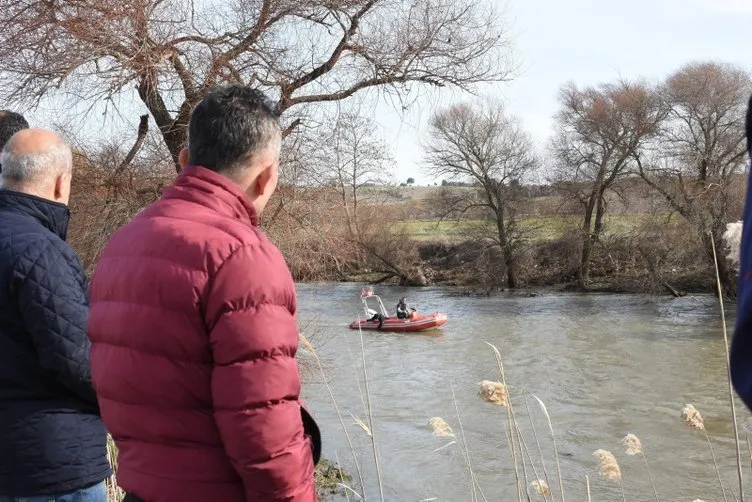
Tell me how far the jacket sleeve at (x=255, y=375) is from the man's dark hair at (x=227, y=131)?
28 cm

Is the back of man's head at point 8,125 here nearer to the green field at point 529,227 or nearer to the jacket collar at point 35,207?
the jacket collar at point 35,207

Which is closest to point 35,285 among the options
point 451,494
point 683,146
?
point 451,494

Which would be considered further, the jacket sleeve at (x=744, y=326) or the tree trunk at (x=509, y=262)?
the tree trunk at (x=509, y=262)

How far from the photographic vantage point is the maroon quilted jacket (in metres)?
1.51

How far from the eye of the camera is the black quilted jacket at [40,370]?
6.88ft

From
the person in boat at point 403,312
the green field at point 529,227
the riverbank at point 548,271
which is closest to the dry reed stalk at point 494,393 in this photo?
the person in boat at point 403,312

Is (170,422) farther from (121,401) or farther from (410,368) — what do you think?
(410,368)

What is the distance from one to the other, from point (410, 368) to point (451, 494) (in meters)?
7.20

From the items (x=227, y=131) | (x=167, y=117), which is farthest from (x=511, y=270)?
(x=227, y=131)

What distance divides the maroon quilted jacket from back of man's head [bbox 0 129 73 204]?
0.83m

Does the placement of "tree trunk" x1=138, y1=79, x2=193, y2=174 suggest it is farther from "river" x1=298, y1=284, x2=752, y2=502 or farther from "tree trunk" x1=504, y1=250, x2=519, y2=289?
"tree trunk" x1=504, y1=250, x2=519, y2=289

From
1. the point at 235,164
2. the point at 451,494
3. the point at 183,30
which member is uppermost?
the point at 183,30

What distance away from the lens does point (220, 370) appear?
1516mm

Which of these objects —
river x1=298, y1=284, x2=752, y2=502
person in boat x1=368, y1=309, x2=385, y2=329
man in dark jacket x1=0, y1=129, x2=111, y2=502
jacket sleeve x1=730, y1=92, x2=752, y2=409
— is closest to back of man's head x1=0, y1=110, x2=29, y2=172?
man in dark jacket x1=0, y1=129, x2=111, y2=502
